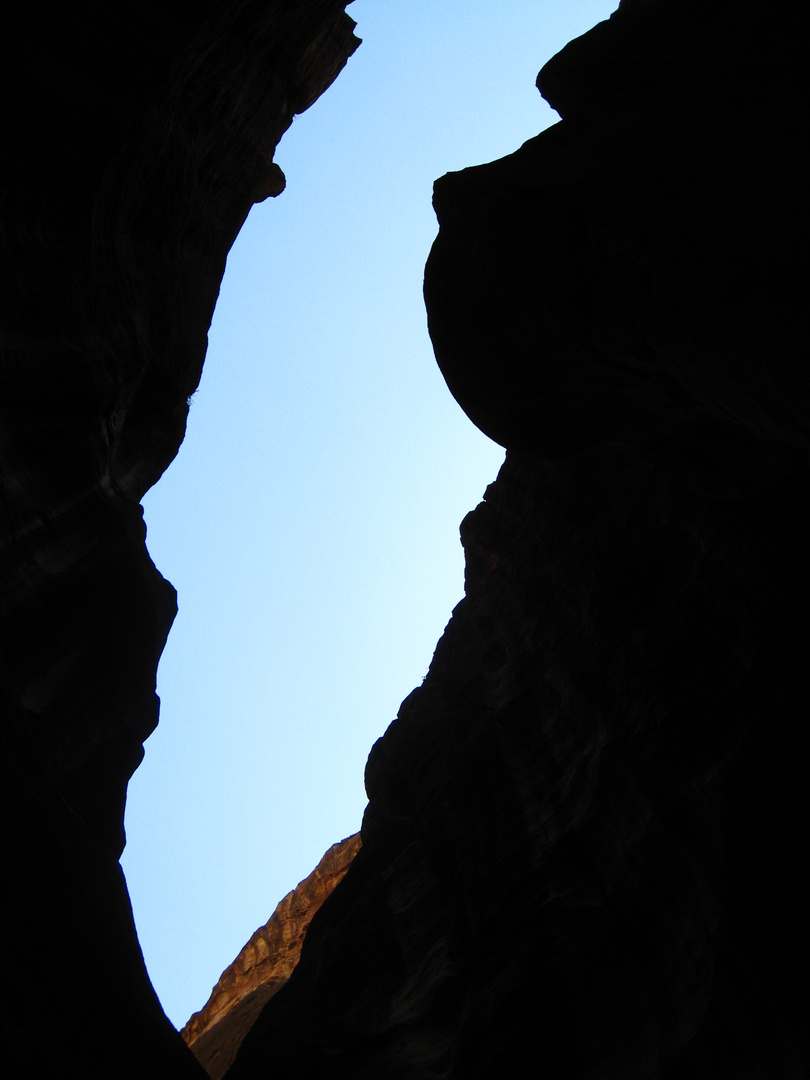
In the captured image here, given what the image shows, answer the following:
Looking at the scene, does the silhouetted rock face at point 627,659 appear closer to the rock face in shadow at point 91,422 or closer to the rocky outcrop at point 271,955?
the rock face in shadow at point 91,422

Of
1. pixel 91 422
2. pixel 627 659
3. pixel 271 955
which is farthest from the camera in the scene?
pixel 271 955

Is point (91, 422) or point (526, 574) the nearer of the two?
point (91, 422)

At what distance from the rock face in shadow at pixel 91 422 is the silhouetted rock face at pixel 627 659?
445cm

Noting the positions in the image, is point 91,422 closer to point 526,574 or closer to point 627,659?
point 526,574

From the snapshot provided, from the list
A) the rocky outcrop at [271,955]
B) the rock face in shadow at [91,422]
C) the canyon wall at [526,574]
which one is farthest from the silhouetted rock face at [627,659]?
the rocky outcrop at [271,955]

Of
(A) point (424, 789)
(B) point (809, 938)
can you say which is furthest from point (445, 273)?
(B) point (809, 938)

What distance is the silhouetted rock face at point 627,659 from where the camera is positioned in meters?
11.0

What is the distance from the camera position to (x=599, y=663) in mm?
14633

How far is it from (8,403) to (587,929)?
1388 cm

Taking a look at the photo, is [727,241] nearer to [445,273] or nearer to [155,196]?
[445,273]

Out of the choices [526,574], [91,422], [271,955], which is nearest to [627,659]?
[526,574]

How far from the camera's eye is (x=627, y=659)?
13.7m

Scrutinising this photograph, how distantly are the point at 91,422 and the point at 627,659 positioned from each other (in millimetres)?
11731

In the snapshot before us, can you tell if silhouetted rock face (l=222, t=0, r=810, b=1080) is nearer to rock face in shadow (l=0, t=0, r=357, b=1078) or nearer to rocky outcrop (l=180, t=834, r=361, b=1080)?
rock face in shadow (l=0, t=0, r=357, b=1078)
